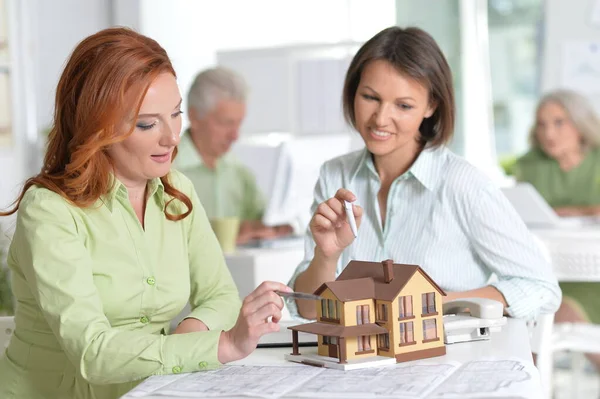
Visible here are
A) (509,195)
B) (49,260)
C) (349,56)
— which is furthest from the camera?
(349,56)

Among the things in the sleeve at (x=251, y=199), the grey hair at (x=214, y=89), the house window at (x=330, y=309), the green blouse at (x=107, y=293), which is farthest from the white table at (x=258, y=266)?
the house window at (x=330, y=309)

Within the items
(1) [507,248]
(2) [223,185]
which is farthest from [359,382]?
(2) [223,185]

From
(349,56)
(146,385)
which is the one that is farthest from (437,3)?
(146,385)

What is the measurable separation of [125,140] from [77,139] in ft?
0.29

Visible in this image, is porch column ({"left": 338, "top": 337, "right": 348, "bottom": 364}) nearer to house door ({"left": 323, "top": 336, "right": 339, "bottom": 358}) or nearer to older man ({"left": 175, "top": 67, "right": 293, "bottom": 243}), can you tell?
house door ({"left": 323, "top": 336, "right": 339, "bottom": 358})

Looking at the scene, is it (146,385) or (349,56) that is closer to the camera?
(146,385)

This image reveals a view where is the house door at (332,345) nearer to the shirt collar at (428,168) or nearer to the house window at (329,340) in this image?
the house window at (329,340)

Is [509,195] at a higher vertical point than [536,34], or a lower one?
lower

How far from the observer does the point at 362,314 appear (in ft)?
5.34

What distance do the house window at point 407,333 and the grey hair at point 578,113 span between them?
3.92 meters

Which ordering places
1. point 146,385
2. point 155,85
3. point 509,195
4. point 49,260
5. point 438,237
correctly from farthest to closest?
point 509,195 < point 438,237 < point 155,85 < point 49,260 < point 146,385

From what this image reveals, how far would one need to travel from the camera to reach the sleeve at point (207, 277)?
202 cm

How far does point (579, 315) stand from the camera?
4.38 meters

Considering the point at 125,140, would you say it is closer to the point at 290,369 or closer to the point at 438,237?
the point at 290,369
